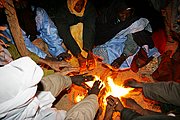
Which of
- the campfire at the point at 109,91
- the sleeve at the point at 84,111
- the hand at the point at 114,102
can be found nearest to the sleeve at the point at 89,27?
the campfire at the point at 109,91

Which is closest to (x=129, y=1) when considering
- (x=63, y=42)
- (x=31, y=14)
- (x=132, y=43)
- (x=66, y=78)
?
(x=132, y=43)

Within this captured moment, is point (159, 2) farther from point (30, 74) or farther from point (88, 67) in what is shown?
point (30, 74)

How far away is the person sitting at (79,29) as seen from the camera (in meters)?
4.77

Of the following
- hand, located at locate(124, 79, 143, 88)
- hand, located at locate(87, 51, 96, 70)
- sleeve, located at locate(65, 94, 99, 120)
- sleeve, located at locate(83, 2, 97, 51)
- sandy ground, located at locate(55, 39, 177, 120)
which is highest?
sleeve, located at locate(83, 2, 97, 51)

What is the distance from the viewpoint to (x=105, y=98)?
4.01m

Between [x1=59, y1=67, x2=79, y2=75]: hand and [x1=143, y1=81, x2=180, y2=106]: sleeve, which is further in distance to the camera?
[x1=59, y1=67, x2=79, y2=75]: hand

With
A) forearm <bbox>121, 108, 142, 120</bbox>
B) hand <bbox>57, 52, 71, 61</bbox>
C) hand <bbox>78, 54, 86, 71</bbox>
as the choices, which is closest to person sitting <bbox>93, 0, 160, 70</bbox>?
hand <bbox>78, 54, 86, 71</bbox>

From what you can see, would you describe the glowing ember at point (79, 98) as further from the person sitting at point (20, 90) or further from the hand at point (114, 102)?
the person sitting at point (20, 90)

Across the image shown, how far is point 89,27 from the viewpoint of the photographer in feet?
16.0

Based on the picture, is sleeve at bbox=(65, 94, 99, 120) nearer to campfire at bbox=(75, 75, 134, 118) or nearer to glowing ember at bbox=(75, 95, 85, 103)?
campfire at bbox=(75, 75, 134, 118)

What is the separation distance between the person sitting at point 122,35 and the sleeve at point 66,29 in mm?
476

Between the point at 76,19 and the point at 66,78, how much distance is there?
5.47 feet

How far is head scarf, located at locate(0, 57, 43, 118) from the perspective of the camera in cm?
187

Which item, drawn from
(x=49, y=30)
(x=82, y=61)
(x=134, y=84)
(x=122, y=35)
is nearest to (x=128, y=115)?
(x=134, y=84)
